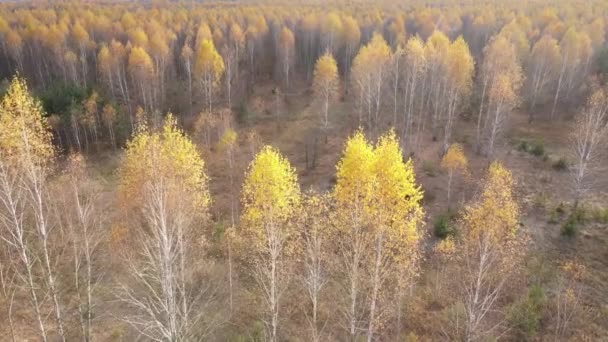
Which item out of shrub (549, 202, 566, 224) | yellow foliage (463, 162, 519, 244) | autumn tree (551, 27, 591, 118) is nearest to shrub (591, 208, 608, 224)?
shrub (549, 202, 566, 224)

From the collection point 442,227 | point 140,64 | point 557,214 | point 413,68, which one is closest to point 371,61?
point 413,68

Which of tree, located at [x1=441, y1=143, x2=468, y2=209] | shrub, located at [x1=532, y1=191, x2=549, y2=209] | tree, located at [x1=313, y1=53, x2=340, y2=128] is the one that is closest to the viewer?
shrub, located at [x1=532, y1=191, x2=549, y2=209]

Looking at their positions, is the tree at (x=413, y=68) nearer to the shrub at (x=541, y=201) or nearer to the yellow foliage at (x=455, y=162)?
the yellow foliage at (x=455, y=162)

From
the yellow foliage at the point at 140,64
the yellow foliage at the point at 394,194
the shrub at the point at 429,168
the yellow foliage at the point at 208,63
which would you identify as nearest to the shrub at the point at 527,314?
the yellow foliage at the point at 394,194

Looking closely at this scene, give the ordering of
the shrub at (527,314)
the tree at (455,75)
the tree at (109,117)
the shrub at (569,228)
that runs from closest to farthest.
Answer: the shrub at (527,314), the shrub at (569,228), the tree at (455,75), the tree at (109,117)

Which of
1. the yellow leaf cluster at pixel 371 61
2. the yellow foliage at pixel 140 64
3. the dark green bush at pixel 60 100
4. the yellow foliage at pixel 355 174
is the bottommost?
the dark green bush at pixel 60 100

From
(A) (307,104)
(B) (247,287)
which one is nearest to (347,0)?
(A) (307,104)

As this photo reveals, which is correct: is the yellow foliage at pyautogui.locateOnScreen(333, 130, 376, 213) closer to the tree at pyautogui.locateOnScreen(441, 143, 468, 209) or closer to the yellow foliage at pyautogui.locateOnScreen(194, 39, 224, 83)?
the tree at pyautogui.locateOnScreen(441, 143, 468, 209)
